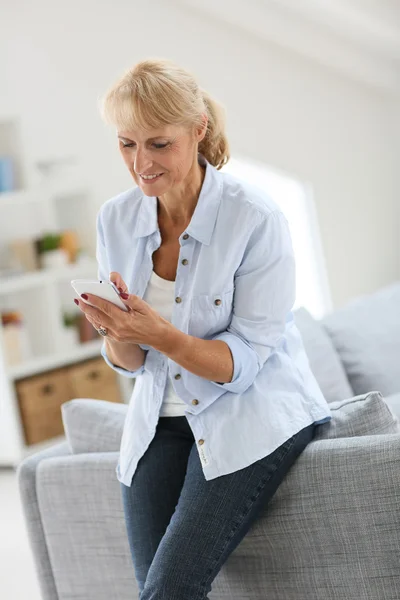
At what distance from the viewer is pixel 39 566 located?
7.08ft

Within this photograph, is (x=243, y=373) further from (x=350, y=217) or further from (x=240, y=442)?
(x=350, y=217)

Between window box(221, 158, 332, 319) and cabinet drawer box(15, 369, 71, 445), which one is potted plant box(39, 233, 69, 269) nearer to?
cabinet drawer box(15, 369, 71, 445)

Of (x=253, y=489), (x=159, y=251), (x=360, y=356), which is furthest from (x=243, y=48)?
(x=253, y=489)

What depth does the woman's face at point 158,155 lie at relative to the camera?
1724mm

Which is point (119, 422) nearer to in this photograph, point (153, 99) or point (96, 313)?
point (96, 313)

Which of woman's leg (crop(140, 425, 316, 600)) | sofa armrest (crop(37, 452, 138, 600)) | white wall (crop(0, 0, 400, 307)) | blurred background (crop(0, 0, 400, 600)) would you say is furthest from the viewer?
white wall (crop(0, 0, 400, 307))

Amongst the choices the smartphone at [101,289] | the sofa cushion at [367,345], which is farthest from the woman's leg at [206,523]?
the sofa cushion at [367,345]

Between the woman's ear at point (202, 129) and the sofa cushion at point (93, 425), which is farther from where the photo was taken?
the sofa cushion at point (93, 425)

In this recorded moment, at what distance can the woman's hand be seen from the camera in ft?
5.41

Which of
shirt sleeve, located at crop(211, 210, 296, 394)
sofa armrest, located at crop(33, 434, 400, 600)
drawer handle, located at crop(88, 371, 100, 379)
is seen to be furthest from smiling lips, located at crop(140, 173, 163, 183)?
drawer handle, located at crop(88, 371, 100, 379)

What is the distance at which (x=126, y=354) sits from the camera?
184 cm

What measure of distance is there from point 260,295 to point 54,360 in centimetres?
298

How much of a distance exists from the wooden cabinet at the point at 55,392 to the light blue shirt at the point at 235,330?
2.68 metres

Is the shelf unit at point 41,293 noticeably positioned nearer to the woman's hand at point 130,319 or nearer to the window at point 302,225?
the window at point 302,225
